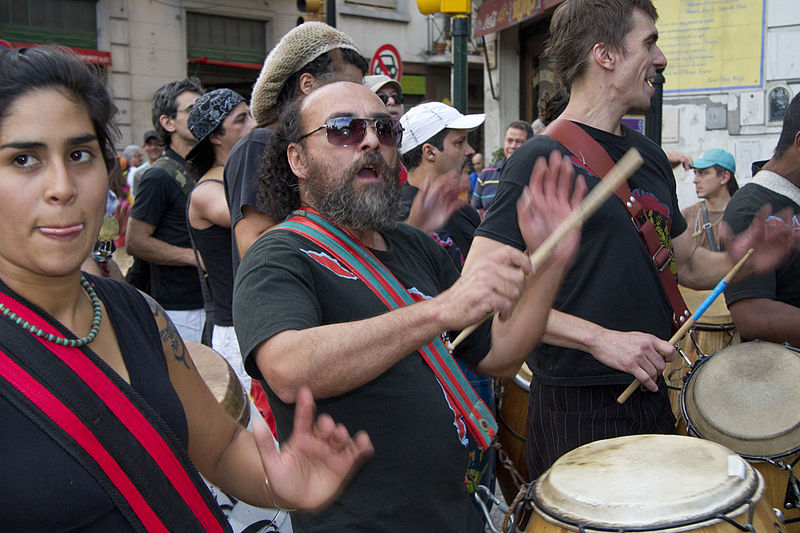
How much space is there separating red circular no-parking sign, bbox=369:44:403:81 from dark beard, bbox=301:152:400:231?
5.64 m

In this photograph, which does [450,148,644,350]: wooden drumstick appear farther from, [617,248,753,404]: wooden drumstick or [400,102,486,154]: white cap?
[400,102,486,154]: white cap

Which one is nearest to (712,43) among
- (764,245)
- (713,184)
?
(713,184)

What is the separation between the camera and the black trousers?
2520 mm

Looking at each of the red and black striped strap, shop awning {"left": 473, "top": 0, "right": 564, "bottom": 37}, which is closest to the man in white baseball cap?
the red and black striped strap

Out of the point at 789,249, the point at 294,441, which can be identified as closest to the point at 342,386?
the point at 294,441

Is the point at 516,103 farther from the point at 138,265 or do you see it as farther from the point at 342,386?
the point at 342,386

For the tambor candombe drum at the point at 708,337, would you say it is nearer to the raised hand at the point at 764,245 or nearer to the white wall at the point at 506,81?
the raised hand at the point at 764,245

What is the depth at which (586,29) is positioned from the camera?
108 inches

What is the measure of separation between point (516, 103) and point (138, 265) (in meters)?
9.59

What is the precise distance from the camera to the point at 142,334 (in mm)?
1568

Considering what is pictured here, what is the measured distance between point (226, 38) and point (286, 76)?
15186mm

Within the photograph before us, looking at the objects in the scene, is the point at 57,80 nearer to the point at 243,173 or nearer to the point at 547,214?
the point at 547,214

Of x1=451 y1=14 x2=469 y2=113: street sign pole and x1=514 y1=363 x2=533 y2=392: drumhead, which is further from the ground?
x1=451 y1=14 x2=469 y2=113: street sign pole

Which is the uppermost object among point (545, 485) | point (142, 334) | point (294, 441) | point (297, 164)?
point (297, 164)
